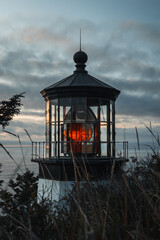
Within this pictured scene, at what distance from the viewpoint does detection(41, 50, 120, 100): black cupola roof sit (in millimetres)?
8452

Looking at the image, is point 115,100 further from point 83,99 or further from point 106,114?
point 83,99

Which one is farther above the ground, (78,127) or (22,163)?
(78,127)

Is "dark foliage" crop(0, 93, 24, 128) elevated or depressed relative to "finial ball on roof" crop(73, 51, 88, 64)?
depressed

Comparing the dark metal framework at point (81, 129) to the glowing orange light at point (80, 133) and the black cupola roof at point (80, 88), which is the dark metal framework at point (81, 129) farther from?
the black cupola roof at point (80, 88)

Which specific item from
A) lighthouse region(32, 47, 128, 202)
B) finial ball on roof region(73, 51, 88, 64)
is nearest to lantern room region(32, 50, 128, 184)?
lighthouse region(32, 47, 128, 202)

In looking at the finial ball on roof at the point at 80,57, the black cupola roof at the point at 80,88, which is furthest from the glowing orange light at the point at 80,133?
the finial ball on roof at the point at 80,57

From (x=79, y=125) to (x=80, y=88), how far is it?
3.84 ft

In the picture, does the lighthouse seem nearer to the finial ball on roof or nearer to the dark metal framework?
the dark metal framework

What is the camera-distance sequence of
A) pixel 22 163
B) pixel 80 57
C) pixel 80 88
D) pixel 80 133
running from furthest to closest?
pixel 80 57
pixel 80 133
pixel 80 88
pixel 22 163

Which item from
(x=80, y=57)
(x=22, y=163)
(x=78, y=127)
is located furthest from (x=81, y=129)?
(x=22, y=163)

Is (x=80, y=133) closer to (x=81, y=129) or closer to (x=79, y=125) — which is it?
(x=81, y=129)

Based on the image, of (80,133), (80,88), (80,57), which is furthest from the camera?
(80,57)

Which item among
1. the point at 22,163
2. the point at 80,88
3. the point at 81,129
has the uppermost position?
the point at 80,88

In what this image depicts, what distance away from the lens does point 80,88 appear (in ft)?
27.7
